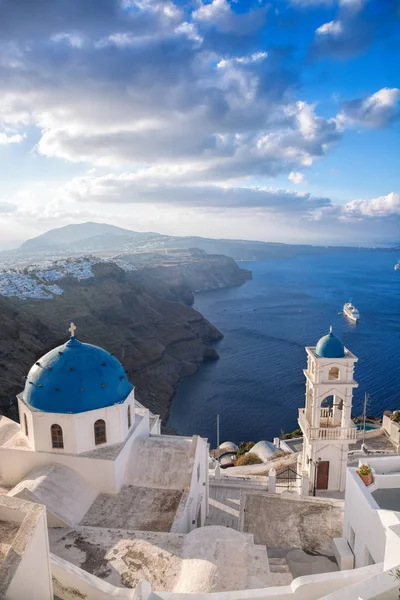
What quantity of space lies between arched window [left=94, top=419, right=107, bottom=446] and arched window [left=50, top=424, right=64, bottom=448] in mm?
1188

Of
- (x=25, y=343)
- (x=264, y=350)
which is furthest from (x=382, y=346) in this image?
(x=25, y=343)

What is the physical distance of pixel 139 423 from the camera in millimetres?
16953

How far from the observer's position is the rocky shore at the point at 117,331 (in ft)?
151

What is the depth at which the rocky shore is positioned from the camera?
45969 mm

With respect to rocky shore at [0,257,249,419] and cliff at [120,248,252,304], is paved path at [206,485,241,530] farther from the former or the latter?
cliff at [120,248,252,304]

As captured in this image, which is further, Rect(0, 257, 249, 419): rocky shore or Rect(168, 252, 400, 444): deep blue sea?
Rect(168, 252, 400, 444): deep blue sea

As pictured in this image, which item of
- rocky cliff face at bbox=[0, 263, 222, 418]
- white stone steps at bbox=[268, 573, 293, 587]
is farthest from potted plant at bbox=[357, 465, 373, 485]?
rocky cliff face at bbox=[0, 263, 222, 418]

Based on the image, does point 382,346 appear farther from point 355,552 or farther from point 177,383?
point 355,552

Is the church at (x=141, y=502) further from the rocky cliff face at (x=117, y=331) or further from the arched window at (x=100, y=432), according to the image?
the rocky cliff face at (x=117, y=331)

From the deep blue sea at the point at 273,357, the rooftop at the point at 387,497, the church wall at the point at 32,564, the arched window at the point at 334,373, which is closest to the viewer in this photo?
the church wall at the point at 32,564

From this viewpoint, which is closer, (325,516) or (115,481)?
(115,481)

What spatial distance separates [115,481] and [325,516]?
7.85 meters

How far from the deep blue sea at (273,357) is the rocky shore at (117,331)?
3.18m

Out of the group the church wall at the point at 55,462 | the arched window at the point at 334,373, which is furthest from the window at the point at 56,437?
the arched window at the point at 334,373
